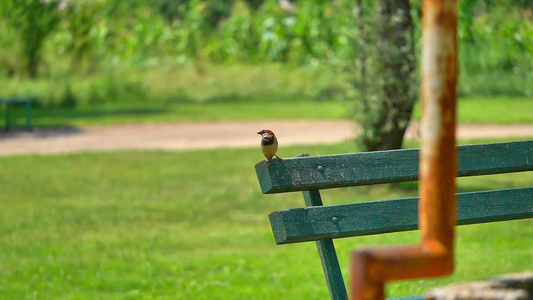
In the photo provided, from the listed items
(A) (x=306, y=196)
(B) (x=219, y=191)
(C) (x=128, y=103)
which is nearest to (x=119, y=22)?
(C) (x=128, y=103)

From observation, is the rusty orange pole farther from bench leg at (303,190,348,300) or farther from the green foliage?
the green foliage

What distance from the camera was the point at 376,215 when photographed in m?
3.33

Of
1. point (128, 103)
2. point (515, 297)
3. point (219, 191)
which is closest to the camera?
point (515, 297)

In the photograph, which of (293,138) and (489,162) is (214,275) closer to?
(489,162)

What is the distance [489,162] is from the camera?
346 centimetres

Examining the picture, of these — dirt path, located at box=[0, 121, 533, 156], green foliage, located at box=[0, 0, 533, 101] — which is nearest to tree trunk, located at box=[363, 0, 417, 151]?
green foliage, located at box=[0, 0, 533, 101]

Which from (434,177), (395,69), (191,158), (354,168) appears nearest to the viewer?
(434,177)

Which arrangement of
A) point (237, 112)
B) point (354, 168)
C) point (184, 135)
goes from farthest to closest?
1. point (237, 112)
2. point (184, 135)
3. point (354, 168)

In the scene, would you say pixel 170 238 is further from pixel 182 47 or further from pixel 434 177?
pixel 182 47

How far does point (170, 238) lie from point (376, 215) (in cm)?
455

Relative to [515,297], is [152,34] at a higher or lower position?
higher

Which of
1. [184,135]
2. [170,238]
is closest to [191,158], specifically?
[184,135]

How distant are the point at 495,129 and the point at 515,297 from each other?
14639mm

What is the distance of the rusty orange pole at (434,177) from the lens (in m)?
1.79
